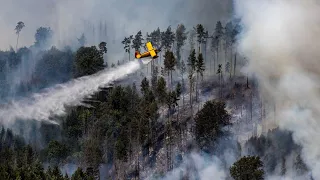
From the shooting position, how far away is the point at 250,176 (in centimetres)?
9319

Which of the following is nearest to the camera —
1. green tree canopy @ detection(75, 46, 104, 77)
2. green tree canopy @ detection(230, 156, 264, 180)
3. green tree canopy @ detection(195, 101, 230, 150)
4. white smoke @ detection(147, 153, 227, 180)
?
green tree canopy @ detection(230, 156, 264, 180)

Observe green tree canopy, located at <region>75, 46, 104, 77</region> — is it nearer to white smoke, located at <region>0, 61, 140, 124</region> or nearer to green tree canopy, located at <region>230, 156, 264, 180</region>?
white smoke, located at <region>0, 61, 140, 124</region>

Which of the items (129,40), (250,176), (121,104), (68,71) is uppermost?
(129,40)

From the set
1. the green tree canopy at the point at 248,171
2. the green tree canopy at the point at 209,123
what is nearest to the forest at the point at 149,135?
the green tree canopy at the point at 209,123

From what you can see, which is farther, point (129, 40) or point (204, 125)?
point (129, 40)

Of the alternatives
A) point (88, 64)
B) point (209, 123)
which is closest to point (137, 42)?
point (88, 64)

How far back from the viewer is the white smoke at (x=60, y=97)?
366 feet

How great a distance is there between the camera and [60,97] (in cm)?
11175

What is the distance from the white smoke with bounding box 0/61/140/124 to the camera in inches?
4390

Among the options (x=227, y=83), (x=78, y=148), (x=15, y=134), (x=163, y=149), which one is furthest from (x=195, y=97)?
(x=15, y=134)

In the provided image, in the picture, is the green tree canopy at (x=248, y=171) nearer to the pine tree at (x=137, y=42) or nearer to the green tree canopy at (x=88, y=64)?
the green tree canopy at (x=88, y=64)

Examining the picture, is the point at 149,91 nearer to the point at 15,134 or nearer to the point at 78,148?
the point at 78,148

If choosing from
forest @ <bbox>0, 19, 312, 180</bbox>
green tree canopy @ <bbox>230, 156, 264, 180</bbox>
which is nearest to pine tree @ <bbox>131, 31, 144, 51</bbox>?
forest @ <bbox>0, 19, 312, 180</bbox>

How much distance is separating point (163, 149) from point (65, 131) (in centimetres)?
2849
